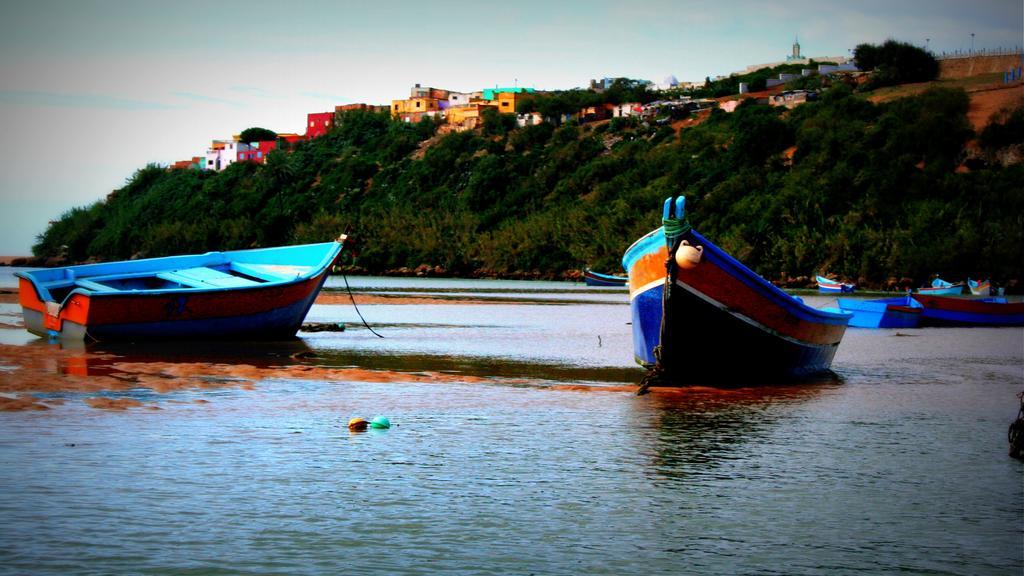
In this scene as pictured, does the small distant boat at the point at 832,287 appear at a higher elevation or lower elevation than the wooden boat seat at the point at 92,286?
lower

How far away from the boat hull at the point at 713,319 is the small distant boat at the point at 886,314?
18239mm

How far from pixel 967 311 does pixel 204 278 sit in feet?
86.0

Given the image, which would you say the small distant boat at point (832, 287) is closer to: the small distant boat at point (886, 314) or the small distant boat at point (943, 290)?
the small distant boat at point (943, 290)

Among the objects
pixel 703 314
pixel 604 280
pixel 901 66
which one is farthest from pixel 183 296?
pixel 901 66

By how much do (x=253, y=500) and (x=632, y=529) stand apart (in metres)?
3.24

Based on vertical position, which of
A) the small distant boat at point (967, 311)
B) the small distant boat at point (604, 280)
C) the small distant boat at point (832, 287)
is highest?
the small distant boat at point (967, 311)

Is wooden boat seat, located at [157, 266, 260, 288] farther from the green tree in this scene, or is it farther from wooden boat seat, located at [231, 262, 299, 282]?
the green tree

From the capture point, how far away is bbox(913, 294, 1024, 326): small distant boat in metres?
37.8

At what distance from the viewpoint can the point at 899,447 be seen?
12.8m

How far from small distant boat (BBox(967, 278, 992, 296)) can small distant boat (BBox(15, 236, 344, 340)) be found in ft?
157

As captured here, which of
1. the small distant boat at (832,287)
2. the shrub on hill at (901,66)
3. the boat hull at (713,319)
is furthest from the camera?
the shrub on hill at (901,66)

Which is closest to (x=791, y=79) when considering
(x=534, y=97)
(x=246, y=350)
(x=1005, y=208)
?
(x=534, y=97)

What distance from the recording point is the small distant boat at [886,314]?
3594 cm

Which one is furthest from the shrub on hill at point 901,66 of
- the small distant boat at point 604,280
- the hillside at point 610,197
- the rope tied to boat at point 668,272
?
the rope tied to boat at point 668,272
